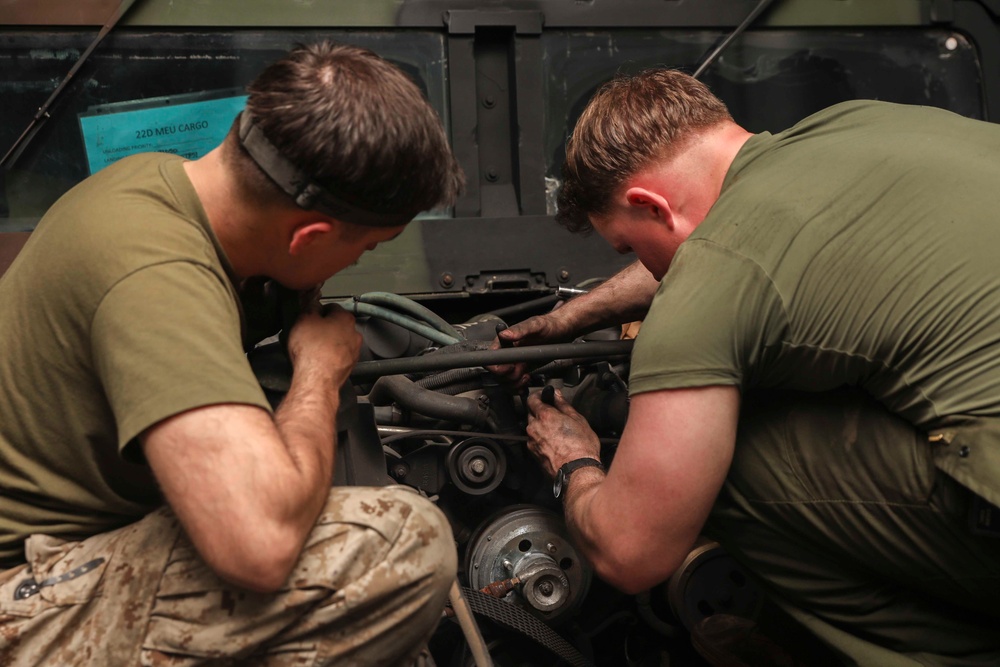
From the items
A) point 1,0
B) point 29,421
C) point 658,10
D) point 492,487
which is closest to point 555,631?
point 492,487

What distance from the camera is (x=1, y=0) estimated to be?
99.6 inches

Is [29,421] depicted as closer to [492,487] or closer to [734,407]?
[492,487]

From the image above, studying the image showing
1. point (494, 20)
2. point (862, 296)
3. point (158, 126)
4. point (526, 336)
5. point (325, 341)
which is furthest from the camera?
point (494, 20)

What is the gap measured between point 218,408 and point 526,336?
41.8 inches

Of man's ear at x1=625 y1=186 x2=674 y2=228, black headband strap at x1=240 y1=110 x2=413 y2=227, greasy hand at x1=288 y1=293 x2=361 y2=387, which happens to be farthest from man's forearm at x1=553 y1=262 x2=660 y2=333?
black headband strap at x1=240 y1=110 x2=413 y2=227

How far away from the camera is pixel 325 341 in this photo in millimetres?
1783

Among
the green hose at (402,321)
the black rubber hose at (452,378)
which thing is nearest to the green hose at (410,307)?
the green hose at (402,321)

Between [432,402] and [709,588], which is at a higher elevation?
[432,402]

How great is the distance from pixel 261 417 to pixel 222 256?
1.23 feet

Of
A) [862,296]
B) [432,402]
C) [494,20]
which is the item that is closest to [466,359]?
[432,402]

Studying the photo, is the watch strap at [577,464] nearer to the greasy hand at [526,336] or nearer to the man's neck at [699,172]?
the greasy hand at [526,336]

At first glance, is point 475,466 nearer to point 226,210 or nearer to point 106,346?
point 226,210

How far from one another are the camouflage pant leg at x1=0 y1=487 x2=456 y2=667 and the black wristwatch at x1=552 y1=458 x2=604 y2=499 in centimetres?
48

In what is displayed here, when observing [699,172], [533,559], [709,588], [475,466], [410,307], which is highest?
[699,172]
